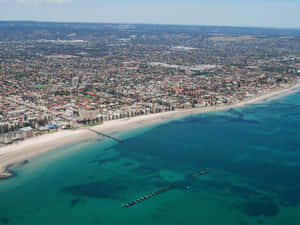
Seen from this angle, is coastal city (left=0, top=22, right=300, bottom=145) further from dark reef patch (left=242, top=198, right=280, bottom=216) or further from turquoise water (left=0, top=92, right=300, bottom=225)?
dark reef patch (left=242, top=198, right=280, bottom=216)

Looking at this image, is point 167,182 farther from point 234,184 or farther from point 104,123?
point 104,123

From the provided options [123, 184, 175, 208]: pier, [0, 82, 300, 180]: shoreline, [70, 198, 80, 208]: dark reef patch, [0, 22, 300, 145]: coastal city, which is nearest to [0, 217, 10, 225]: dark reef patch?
[70, 198, 80, 208]: dark reef patch

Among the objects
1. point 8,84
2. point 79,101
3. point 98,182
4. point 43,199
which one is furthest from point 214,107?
point 8,84

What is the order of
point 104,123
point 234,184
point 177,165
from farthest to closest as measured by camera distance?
point 104,123 < point 177,165 < point 234,184

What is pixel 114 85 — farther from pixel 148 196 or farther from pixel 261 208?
pixel 261 208

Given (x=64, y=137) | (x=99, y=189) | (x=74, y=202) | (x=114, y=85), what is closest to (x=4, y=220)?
(x=74, y=202)
